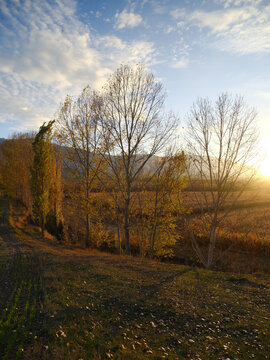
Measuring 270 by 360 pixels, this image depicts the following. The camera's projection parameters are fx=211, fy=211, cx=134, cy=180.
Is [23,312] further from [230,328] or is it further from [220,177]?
[220,177]

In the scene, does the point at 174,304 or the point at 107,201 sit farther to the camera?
the point at 107,201

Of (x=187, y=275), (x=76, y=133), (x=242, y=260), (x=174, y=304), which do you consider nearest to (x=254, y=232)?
(x=242, y=260)

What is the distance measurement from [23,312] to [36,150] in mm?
18972

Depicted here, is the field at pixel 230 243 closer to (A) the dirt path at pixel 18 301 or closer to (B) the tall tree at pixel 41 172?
(B) the tall tree at pixel 41 172

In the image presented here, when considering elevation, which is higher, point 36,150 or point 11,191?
point 36,150

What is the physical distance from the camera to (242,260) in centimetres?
1967

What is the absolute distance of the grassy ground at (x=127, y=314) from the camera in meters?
5.14

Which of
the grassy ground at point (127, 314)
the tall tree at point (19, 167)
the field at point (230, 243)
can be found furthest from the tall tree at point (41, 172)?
the tall tree at point (19, 167)

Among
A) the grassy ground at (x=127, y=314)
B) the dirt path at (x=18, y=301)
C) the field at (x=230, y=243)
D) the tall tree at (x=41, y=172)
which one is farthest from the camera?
the tall tree at (x=41, y=172)

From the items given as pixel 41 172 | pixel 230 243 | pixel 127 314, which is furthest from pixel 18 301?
pixel 230 243

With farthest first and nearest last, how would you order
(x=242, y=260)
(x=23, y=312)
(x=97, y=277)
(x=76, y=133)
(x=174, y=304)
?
(x=76, y=133), (x=242, y=260), (x=97, y=277), (x=174, y=304), (x=23, y=312)

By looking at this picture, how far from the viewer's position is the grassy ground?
16.9 feet

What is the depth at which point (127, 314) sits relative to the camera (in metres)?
6.93

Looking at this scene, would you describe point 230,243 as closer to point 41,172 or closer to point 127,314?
point 127,314
